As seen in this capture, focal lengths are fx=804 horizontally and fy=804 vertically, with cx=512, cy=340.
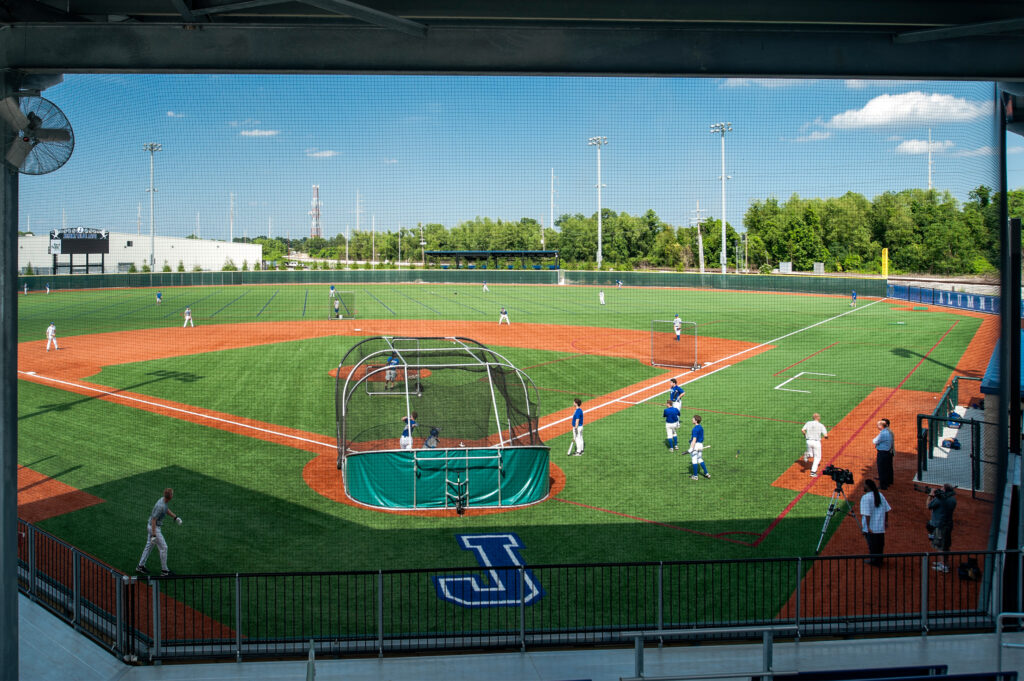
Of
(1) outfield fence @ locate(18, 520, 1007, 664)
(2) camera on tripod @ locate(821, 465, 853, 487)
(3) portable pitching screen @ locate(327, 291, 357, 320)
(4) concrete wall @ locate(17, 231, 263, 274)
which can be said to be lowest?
(1) outfield fence @ locate(18, 520, 1007, 664)

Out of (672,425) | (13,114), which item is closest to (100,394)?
(672,425)

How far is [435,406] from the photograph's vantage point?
841 inches

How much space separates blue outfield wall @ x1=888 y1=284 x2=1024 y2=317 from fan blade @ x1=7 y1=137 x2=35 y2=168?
5102 centimetres

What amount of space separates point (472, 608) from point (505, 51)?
658 centimetres

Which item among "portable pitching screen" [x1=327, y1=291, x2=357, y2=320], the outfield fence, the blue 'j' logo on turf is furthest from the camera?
"portable pitching screen" [x1=327, y1=291, x2=357, y2=320]

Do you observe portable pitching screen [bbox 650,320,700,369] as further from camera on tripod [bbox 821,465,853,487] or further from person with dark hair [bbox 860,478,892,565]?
person with dark hair [bbox 860,478,892,565]

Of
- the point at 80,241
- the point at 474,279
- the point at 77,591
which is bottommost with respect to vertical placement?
the point at 77,591

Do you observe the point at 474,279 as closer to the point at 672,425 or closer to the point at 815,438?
the point at 672,425

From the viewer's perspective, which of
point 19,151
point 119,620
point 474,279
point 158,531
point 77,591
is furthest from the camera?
point 474,279

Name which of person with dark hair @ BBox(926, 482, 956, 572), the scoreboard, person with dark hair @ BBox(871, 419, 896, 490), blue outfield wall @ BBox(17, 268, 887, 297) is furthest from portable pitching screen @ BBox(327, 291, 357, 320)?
person with dark hair @ BBox(926, 482, 956, 572)

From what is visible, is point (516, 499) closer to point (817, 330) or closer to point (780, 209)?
point (780, 209)

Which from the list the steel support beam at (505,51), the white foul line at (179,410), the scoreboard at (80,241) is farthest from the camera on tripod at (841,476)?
the scoreboard at (80,241)

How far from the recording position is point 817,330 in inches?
1649

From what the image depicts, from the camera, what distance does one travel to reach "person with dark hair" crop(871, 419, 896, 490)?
15.6 meters
